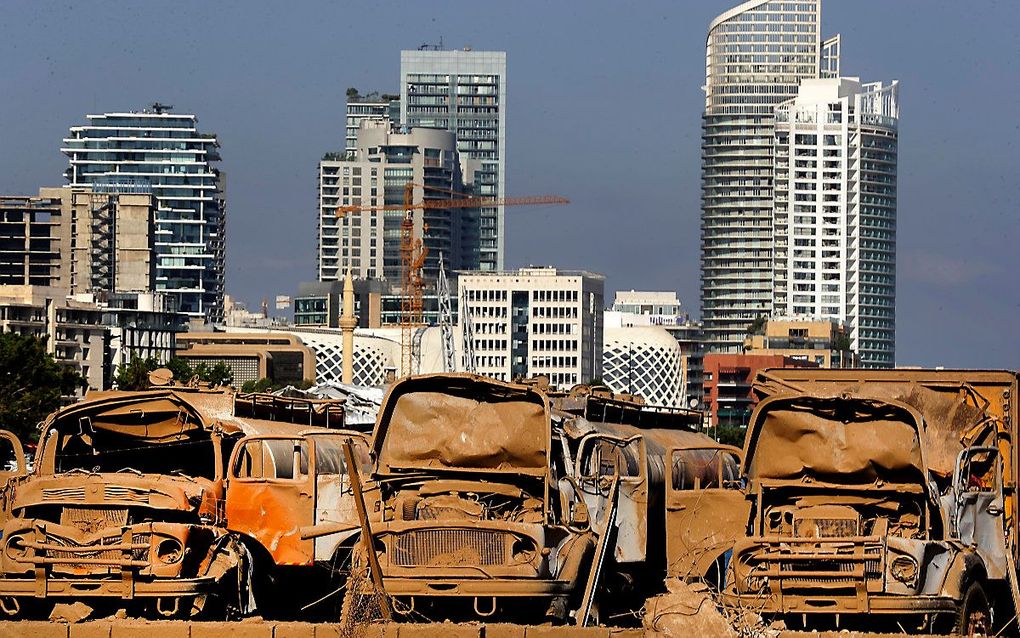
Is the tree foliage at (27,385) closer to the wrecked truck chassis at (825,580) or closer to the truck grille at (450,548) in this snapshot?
the truck grille at (450,548)

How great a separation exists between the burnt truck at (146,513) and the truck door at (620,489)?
2.75m

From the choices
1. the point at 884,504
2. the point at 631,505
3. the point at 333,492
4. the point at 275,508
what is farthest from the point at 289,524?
the point at 884,504

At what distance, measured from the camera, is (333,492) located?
2394 centimetres

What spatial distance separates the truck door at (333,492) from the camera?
22.5 m

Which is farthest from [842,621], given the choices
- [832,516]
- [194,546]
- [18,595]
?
[18,595]

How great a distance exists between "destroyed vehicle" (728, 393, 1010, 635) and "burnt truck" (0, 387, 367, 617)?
456cm

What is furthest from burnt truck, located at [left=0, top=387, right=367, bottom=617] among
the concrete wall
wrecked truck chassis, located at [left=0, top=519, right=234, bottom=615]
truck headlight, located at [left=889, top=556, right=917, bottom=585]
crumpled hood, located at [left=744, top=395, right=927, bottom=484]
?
truck headlight, located at [left=889, top=556, right=917, bottom=585]

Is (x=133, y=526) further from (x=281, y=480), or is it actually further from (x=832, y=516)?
(x=832, y=516)

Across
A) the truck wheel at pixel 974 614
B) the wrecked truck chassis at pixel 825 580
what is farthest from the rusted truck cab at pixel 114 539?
the truck wheel at pixel 974 614

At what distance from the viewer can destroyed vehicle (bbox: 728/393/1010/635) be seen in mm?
20234

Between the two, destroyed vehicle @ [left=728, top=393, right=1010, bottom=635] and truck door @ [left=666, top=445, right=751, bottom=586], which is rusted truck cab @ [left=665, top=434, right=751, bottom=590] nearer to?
truck door @ [left=666, top=445, right=751, bottom=586]

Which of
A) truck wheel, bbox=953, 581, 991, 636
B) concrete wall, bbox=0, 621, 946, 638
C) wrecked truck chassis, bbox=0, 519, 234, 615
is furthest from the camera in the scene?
wrecked truck chassis, bbox=0, 519, 234, 615

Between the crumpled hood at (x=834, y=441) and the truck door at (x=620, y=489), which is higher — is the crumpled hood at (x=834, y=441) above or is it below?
above

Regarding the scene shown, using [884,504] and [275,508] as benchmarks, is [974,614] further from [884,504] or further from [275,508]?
[275,508]
